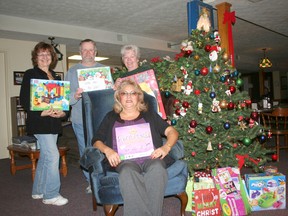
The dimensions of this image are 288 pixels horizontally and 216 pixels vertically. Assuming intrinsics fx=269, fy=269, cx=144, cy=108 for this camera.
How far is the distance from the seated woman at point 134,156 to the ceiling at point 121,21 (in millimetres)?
3178

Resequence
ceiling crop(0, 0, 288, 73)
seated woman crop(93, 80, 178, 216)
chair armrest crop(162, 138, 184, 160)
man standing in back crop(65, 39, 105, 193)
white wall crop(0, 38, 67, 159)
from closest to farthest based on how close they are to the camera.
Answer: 1. seated woman crop(93, 80, 178, 216)
2. chair armrest crop(162, 138, 184, 160)
3. man standing in back crop(65, 39, 105, 193)
4. ceiling crop(0, 0, 288, 73)
5. white wall crop(0, 38, 67, 159)

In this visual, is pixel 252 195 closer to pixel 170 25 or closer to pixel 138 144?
pixel 138 144

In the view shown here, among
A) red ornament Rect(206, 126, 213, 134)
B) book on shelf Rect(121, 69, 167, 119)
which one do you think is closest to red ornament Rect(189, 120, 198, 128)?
red ornament Rect(206, 126, 213, 134)

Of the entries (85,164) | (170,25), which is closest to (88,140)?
(85,164)

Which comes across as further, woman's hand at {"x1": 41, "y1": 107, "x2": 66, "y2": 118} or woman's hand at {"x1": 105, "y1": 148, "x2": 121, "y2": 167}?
woman's hand at {"x1": 41, "y1": 107, "x2": 66, "y2": 118}

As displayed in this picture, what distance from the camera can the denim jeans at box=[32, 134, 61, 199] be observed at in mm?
2611

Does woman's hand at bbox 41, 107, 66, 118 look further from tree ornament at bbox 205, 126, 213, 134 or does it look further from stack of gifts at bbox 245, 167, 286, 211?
stack of gifts at bbox 245, 167, 286, 211

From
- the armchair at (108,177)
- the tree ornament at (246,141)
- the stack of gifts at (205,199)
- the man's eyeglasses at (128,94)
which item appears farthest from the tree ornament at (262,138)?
the man's eyeglasses at (128,94)

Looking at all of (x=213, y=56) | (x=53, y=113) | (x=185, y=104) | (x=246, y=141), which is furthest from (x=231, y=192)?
(x=53, y=113)

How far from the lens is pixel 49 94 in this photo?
2.54 meters

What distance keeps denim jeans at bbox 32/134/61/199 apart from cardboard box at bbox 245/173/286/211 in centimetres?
183

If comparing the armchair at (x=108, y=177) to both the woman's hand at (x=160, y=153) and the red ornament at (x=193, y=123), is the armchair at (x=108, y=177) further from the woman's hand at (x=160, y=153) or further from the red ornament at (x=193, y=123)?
the red ornament at (x=193, y=123)

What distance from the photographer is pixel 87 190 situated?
3123mm

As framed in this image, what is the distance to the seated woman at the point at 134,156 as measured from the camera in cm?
183
